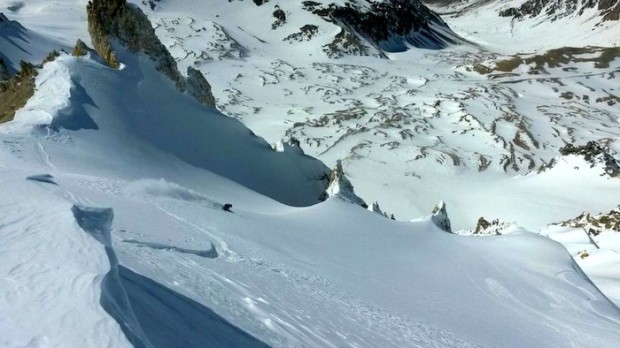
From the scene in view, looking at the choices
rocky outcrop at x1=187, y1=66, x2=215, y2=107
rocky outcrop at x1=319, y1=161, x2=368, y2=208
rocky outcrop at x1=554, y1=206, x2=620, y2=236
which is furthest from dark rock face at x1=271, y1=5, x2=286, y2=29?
rocky outcrop at x1=319, y1=161, x2=368, y2=208

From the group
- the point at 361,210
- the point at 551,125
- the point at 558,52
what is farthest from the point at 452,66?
the point at 361,210

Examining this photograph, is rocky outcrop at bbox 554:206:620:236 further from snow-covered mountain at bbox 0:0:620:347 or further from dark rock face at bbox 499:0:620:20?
dark rock face at bbox 499:0:620:20

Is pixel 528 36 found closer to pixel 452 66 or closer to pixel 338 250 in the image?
pixel 452 66

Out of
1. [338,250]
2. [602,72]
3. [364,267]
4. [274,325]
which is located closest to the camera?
[274,325]

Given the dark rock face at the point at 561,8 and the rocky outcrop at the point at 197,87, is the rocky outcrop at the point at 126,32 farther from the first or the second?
the dark rock face at the point at 561,8

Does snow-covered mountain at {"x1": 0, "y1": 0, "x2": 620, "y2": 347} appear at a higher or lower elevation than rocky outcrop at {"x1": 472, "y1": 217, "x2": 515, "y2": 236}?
higher

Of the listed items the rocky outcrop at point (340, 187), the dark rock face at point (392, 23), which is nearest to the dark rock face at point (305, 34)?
the dark rock face at point (392, 23)

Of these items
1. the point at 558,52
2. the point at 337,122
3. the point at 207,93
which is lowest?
the point at 337,122

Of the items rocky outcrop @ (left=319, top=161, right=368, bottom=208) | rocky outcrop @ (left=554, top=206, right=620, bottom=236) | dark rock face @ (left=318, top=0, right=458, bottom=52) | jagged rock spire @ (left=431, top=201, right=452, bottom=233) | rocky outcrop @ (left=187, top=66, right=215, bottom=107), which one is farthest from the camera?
dark rock face @ (left=318, top=0, right=458, bottom=52)
